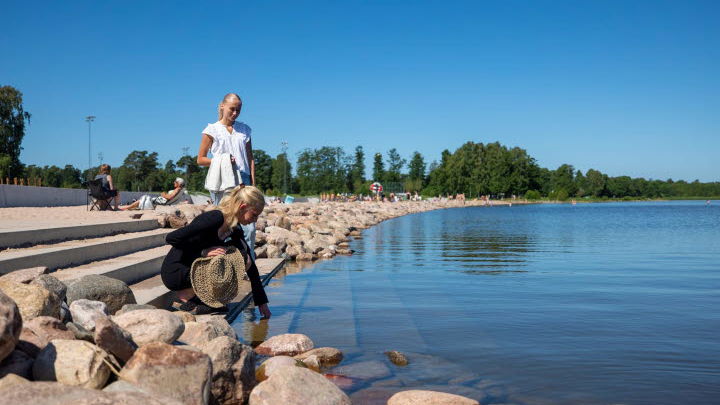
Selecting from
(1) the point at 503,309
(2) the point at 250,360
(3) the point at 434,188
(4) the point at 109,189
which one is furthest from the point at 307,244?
(3) the point at 434,188

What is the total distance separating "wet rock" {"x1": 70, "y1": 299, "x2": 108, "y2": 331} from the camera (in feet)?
10.9

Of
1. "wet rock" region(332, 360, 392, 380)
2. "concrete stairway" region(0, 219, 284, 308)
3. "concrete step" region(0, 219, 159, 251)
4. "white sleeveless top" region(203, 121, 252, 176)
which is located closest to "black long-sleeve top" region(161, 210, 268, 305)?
"concrete stairway" region(0, 219, 284, 308)

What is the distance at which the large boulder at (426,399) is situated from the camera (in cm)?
337

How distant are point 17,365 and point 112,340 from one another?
42 cm

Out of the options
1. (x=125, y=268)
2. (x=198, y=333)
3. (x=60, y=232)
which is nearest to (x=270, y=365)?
(x=198, y=333)

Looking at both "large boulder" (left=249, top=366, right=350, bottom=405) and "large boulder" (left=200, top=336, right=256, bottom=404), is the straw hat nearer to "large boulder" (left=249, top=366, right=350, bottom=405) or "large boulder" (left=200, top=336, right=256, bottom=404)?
"large boulder" (left=200, top=336, right=256, bottom=404)

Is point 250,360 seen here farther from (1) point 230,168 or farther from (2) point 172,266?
(1) point 230,168

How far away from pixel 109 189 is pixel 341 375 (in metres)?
12.5

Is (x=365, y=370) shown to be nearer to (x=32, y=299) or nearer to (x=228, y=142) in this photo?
(x=32, y=299)

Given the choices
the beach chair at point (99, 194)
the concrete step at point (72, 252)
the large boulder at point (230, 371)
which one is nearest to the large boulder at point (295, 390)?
the large boulder at point (230, 371)

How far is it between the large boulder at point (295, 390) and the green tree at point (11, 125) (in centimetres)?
6133

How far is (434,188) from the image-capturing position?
357 feet

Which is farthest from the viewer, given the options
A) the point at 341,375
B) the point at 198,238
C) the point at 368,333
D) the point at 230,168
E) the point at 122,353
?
the point at 230,168

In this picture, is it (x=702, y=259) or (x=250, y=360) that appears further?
(x=702, y=259)
